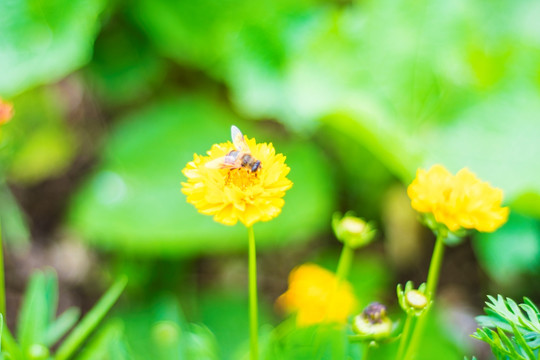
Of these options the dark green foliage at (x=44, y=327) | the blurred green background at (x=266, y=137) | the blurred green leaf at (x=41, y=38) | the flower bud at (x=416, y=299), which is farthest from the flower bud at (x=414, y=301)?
the blurred green leaf at (x=41, y=38)

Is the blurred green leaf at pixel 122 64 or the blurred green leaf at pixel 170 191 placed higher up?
the blurred green leaf at pixel 122 64

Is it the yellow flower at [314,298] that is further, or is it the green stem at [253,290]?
the yellow flower at [314,298]

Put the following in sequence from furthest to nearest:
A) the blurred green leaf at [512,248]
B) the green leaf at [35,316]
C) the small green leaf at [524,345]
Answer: the blurred green leaf at [512,248]
the green leaf at [35,316]
the small green leaf at [524,345]

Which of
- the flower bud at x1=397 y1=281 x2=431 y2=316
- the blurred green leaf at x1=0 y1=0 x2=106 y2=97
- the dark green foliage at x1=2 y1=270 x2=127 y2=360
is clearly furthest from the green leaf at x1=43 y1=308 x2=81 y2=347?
the blurred green leaf at x1=0 y1=0 x2=106 y2=97

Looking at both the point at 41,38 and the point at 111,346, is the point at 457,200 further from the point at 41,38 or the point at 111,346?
the point at 41,38

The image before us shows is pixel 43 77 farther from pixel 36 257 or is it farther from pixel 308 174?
pixel 308 174

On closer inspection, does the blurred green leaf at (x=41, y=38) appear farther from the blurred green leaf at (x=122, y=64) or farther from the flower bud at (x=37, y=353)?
the flower bud at (x=37, y=353)

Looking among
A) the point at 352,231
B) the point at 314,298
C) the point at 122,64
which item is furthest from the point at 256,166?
the point at 122,64
